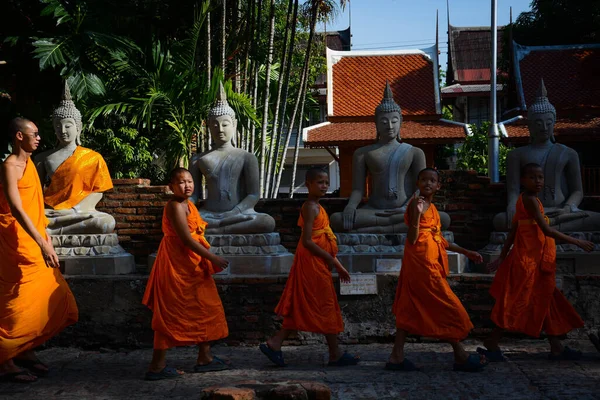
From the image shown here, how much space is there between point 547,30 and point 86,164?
1918cm

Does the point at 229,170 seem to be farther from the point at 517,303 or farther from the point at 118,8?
the point at 118,8

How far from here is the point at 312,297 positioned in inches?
257

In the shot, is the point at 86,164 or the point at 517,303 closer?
the point at 517,303

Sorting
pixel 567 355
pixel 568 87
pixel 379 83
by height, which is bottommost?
pixel 567 355

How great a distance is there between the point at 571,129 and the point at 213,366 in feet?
46.8

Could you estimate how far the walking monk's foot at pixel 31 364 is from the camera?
6.37 metres

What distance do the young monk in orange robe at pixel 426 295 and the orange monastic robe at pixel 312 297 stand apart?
0.53 m

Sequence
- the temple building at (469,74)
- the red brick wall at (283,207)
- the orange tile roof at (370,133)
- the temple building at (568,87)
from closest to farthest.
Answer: the red brick wall at (283,207) → the orange tile roof at (370,133) → the temple building at (568,87) → the temple building at (469,74)

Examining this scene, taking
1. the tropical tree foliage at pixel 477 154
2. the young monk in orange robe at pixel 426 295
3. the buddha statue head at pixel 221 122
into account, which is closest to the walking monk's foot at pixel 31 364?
the young monk in orange robe at pixel 426 295

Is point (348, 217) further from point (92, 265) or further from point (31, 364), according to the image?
point (31, 364)

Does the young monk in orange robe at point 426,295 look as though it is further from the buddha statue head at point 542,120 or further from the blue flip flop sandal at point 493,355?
the buddha statue head at point 542,120

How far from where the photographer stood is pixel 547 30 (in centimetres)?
2447

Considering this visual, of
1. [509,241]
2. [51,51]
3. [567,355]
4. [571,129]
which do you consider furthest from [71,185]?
[571,129]

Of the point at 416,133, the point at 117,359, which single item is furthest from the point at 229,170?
the point at 416,133
